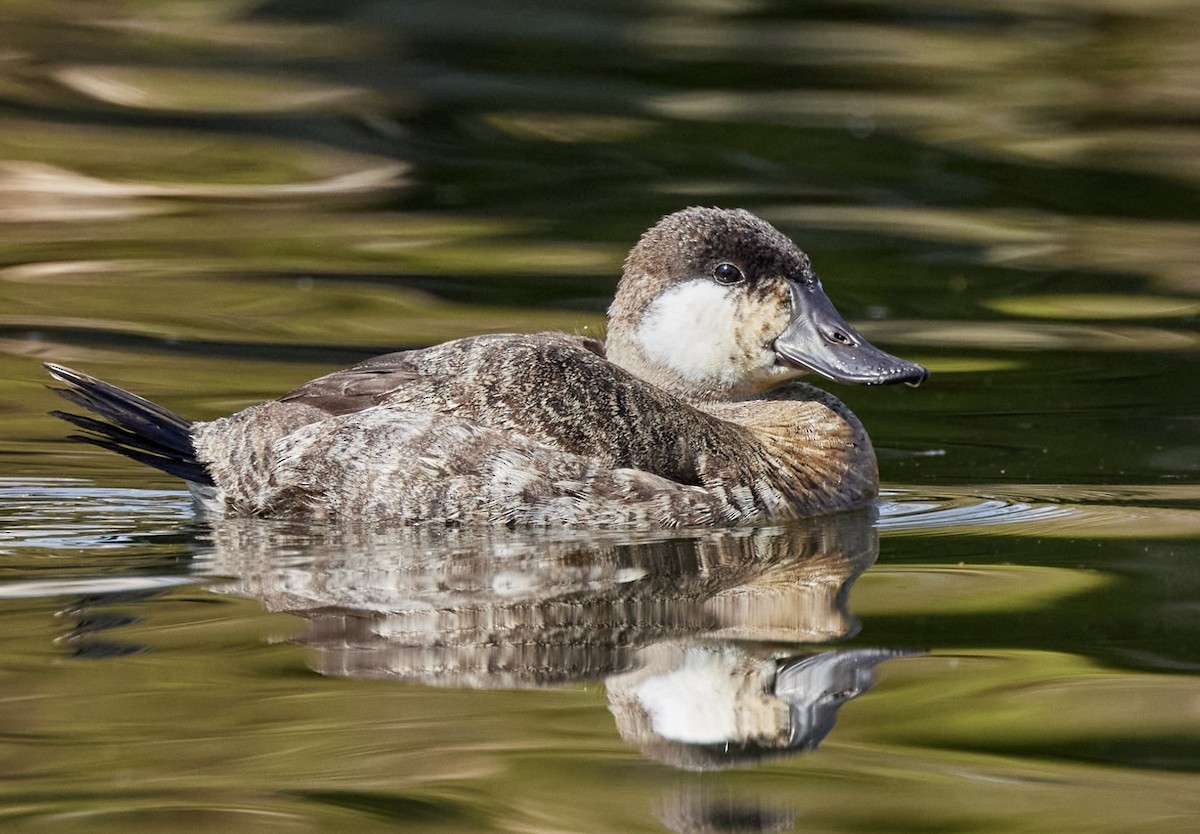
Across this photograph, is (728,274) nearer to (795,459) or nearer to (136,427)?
(795,459)

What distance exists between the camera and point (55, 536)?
6469mm

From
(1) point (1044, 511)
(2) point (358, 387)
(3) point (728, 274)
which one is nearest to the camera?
(2) point (358, 387)

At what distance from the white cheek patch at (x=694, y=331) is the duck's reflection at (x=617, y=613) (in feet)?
2.32

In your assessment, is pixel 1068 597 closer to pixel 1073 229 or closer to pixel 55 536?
pixel 55 536

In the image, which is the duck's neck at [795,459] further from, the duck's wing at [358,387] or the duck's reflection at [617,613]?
the duck's wing at [358,387]

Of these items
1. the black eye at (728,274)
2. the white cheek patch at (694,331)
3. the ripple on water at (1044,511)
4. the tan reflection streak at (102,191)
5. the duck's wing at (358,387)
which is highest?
the tan reflection streak at (102,191)

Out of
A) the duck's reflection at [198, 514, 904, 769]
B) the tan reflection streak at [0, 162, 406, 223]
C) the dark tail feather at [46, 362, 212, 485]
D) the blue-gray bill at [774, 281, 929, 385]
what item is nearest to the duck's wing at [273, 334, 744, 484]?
the duck's reflection at [198, 514, 904, 769]

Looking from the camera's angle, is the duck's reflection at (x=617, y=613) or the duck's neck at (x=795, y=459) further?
the duck's neck at (x=795, y=459)

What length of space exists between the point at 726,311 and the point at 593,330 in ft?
7.40

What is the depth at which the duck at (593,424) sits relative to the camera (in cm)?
649

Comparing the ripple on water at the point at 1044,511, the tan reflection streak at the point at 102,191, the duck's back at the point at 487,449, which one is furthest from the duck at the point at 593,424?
the tan reflection streak at the point at 102,191

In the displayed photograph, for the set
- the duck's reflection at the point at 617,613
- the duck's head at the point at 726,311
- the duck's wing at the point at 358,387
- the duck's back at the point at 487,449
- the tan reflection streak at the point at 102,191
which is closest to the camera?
the duck's reflection at the point at 617,613

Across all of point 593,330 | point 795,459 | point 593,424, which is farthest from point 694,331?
point 593,330

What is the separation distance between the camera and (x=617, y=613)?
549 cm
